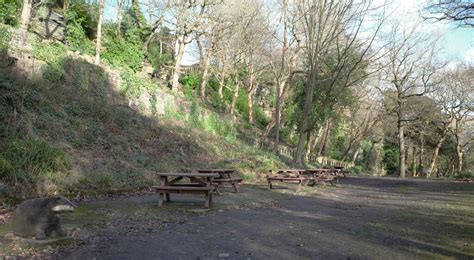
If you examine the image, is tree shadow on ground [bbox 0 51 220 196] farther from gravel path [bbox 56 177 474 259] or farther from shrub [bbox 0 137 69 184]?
gravel path [bbox 56 177 474 259]

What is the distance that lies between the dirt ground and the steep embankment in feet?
5.07

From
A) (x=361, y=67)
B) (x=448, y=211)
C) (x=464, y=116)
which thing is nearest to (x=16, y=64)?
(x=448, y=211)

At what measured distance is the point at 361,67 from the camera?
2592cm

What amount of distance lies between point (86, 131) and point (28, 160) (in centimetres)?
417

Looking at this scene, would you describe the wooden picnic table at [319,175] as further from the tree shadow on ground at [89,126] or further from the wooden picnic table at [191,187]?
the wooden picnic table at [191,187]

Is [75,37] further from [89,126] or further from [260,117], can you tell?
[260,117]

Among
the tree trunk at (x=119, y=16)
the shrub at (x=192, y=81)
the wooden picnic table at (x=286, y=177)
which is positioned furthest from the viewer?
the shrub at (x=192, y=81)

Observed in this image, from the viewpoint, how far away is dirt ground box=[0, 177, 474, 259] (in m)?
5.07

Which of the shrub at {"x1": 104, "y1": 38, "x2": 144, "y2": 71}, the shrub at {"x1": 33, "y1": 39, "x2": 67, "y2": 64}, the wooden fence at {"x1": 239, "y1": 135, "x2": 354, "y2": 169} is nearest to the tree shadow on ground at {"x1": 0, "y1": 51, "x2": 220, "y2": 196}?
the shrub at {"x1": 33, "y1": 39, "x2": 67, "y2": 64}

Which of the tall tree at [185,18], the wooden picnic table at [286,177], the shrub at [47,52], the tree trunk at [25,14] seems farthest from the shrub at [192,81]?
the wooden picnic table at [286,177]

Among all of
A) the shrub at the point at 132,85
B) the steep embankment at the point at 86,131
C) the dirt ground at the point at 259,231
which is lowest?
the dirt ground at the point at 259,231

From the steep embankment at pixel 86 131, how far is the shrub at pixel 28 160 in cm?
2

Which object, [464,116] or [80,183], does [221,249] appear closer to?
[80,183]

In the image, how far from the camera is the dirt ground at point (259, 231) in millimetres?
5066
